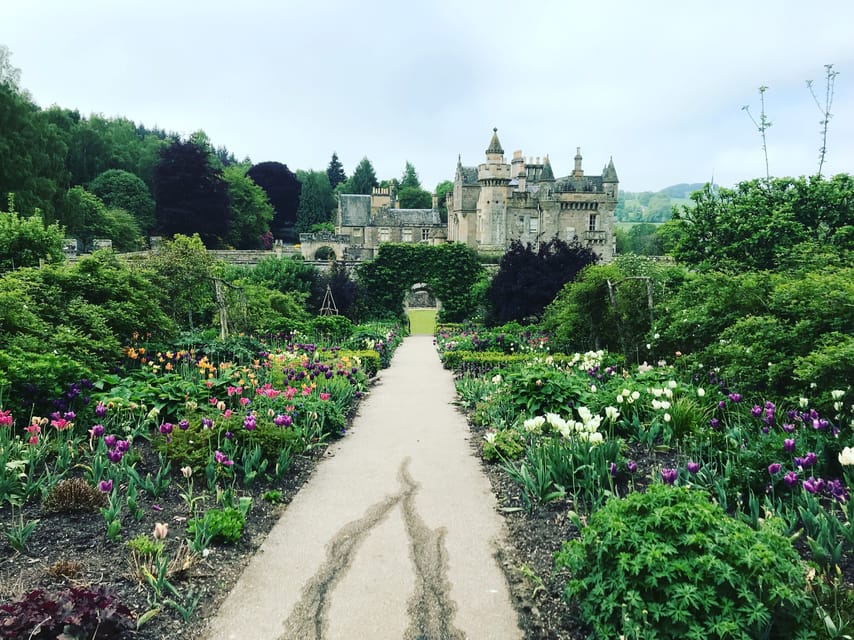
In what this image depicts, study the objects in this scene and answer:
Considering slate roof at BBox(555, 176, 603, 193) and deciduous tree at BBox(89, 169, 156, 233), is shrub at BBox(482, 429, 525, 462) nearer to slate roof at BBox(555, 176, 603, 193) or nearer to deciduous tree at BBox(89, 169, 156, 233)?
slate roof at BBox(555, 176, 603, 193)

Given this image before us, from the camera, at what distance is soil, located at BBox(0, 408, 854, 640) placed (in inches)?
126

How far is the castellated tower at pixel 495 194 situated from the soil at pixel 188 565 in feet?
121

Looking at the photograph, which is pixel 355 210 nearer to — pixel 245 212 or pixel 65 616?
pixel 245 212

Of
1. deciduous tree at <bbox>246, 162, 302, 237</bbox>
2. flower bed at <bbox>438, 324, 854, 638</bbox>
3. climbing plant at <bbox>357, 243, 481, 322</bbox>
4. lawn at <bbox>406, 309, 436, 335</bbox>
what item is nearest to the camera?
flower bed at <bbox>438, 324, 854, 638</bbox>

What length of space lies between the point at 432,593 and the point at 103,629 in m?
1.90

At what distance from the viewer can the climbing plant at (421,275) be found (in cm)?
2941

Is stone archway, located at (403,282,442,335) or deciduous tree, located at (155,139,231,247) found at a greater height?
deciduous tree, located at (155,139,231,247)

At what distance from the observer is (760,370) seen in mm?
6496

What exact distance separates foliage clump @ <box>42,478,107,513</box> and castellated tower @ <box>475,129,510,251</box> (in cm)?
3741

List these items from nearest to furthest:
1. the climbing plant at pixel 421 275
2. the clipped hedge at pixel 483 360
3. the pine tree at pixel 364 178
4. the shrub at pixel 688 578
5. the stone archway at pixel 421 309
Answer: the shrub at pixel 688 578, the clipped hedge at pixel 483 360, the climbing plant at pixel 421 275, the stone archway at pixel 421 309, the pine tree at pixel 364 178

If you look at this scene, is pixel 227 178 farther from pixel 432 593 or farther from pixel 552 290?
pixel 432 593

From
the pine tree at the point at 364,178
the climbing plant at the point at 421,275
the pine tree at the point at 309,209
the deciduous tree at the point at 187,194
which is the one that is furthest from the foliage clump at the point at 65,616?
the pine tree at the point at 364,178

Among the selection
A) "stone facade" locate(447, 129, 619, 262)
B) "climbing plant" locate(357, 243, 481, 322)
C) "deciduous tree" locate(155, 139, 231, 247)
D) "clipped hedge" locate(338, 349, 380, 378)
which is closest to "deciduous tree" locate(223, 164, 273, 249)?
"deciduous tree" locate(155, 139, 231, 247)

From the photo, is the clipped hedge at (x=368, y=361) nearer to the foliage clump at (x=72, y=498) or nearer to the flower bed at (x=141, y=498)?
the flower bed at (x=141, y=498)
